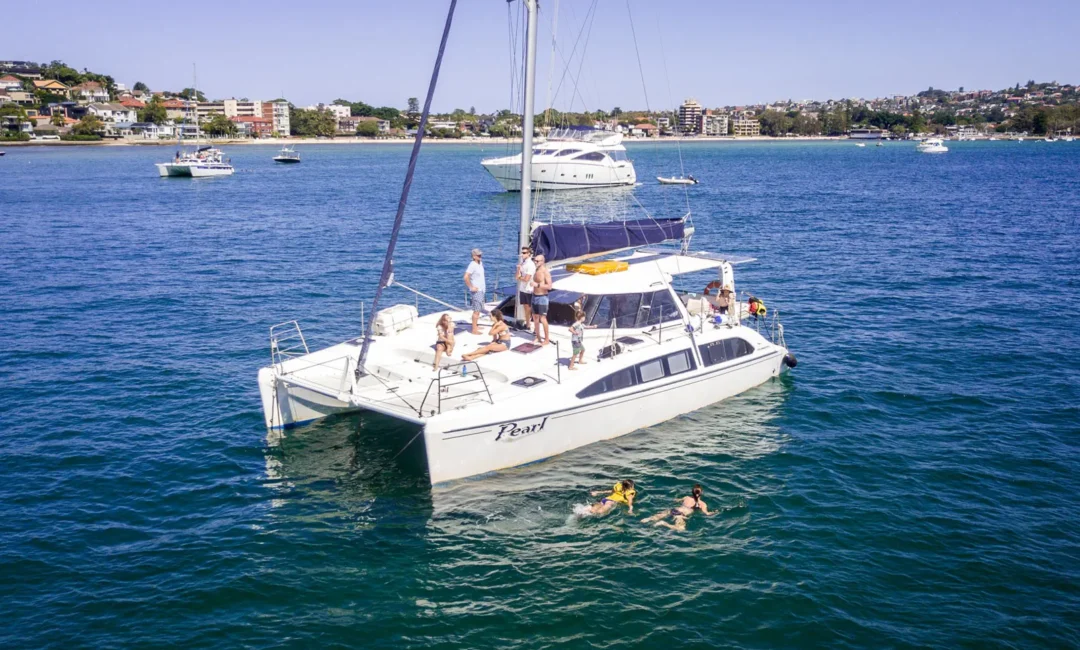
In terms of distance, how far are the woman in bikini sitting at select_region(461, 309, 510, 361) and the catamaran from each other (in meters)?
0.16

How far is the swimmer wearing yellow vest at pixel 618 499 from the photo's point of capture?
50.0 feet

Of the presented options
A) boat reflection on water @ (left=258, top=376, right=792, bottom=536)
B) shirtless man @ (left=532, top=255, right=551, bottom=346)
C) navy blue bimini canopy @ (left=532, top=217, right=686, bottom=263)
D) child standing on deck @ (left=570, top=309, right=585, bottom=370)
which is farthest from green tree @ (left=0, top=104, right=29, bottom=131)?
child standing on deck @ (left=570, top=309, right=585, bottom=370)

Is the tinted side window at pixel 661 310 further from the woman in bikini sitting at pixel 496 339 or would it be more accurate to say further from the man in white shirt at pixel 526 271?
the woman in bikini sitting at pixel 496 339

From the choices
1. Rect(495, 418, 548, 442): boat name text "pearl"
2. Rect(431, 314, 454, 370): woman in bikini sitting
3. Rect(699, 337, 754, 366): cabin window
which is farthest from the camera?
Rect(699, 337, 754, 366): cabin window

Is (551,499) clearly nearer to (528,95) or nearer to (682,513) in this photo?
(682,513)

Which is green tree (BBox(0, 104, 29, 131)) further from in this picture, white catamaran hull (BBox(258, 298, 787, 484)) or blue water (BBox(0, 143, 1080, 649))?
white catamaran hull (BBox(258, 298, 787, 484))

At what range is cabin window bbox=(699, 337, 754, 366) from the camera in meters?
19.9

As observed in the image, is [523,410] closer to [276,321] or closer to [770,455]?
[770,455]

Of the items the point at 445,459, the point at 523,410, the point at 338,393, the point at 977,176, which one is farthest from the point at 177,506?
the point at 977,176

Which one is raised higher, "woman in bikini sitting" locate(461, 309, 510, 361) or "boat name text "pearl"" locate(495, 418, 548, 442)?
"woman in bikini sitting" locate(461, 309, 510, 361)

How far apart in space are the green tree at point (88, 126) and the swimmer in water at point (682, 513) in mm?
214385

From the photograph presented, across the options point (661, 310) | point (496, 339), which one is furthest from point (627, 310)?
point (496, 339)

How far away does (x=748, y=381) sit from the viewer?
2131cm

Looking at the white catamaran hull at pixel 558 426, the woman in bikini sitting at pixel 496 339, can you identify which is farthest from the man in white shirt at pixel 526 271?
the white catamaran hull at pixel 558 426
